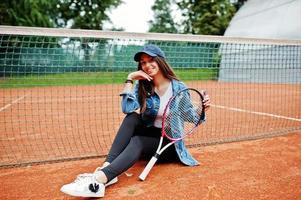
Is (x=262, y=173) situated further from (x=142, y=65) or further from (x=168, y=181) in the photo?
(x=142, y=65)

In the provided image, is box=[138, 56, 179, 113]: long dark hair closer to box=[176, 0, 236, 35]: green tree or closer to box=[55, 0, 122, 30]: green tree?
box=[176, 0, 236, 35]: green tree

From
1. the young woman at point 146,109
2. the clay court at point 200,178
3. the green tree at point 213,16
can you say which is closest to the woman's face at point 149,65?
the young woman at point 146,109

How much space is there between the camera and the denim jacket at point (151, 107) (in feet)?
10.4

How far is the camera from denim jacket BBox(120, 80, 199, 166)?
10.4 feet

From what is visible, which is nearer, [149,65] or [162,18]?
[149,65]

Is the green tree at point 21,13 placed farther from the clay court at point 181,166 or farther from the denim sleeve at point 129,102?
the denim sleeve at point 129,102

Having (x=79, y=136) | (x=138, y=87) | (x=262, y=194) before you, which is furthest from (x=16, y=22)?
(x=262, y=194)

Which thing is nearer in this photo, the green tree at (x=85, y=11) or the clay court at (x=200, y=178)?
the clay court at (x=200, y=178)

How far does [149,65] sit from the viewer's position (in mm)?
3211

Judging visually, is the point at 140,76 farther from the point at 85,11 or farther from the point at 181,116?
the point at 85,11

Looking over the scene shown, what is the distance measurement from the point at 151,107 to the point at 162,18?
59.1 m

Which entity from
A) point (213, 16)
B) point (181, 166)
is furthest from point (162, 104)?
point (213, 16)

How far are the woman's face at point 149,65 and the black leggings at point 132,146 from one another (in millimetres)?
464

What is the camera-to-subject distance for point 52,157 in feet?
12.7
